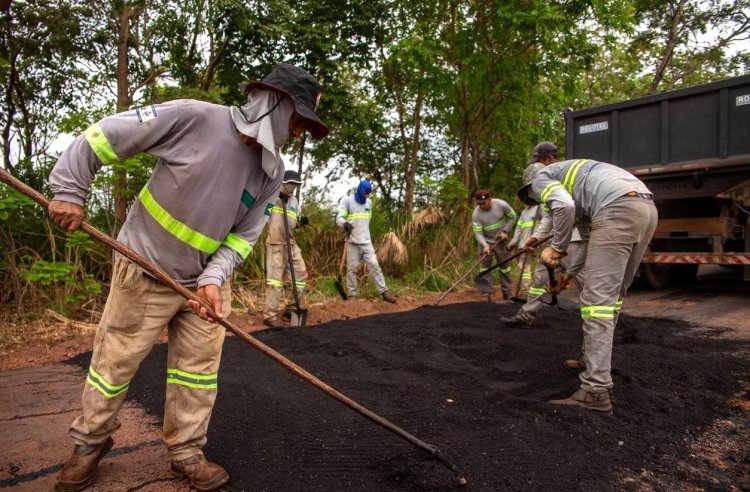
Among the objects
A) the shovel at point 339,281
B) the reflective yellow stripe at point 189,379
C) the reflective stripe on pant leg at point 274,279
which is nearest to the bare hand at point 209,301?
the reflective yellow stripe at point 189,379

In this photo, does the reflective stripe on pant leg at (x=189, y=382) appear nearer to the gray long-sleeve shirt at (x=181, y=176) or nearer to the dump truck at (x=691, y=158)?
the gray long-sleeve shirt at (x=181, y=176)

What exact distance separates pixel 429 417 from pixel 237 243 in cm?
148

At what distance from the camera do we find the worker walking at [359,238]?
7.60m

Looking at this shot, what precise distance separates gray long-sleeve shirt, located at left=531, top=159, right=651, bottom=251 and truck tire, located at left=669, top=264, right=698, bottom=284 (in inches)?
230

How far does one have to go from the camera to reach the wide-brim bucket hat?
220 cm

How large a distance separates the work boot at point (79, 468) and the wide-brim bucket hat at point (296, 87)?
1.69 meters

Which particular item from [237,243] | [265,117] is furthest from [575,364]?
[265,117]

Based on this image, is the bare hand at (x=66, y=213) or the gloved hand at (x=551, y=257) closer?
the bare hand at (x=66, y=213)

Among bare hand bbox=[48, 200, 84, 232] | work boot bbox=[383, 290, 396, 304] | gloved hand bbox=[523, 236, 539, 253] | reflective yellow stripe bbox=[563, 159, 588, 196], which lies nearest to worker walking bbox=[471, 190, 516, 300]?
work boot bbox=[383, 290, 396, 304]

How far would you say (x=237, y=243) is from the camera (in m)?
2.45

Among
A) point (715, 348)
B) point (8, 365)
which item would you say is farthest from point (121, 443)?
point (715, 348)

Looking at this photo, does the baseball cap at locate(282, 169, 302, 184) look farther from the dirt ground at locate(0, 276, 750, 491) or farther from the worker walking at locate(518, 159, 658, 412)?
the worker walking at locate(518, 159, 658, 412)

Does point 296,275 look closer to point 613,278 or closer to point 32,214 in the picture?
point 32,214

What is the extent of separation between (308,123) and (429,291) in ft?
22.0
